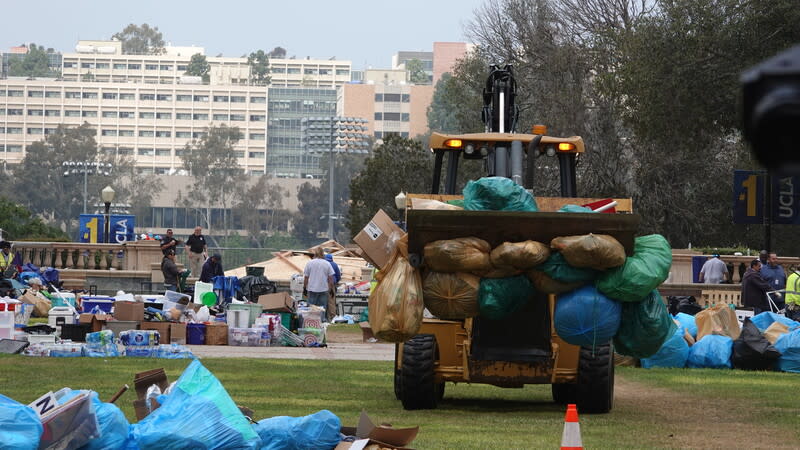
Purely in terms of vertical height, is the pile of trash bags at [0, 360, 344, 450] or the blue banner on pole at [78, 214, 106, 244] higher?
the blue banner on pole at [78, 214, 106, 244]

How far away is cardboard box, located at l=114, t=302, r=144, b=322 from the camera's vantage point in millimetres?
21422

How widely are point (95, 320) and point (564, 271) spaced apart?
12.3m

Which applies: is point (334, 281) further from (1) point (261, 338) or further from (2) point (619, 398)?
(2) point (619, 398)

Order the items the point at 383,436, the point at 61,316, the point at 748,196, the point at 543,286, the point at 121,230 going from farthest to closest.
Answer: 1. the point at 121,230
2. the point at 748,196
3. the point at 61,316
4. the point at 543,286
5. the point at 383,436

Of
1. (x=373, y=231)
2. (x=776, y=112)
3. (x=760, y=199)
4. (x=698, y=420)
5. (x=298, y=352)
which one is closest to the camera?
(x=776, y=112)

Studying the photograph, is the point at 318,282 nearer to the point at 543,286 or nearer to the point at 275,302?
the point at 275,302

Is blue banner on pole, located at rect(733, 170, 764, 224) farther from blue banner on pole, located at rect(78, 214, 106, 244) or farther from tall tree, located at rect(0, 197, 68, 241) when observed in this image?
tall tree, located at rect(0, 197, 68, 241)

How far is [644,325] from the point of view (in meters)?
10.9

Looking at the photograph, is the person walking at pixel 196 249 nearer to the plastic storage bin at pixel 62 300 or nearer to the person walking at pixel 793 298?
the plastic storage bin at pixel 62 300

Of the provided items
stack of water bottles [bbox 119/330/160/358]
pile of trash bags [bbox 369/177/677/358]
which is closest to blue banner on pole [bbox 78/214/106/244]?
stack of water bottles [bbox 119/330/160/358]

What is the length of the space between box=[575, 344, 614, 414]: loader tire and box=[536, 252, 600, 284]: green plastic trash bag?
1529 mm

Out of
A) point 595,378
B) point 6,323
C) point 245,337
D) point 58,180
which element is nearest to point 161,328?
→ point 245,337

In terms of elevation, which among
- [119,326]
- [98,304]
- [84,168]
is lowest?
[119,326]

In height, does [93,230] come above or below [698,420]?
above
